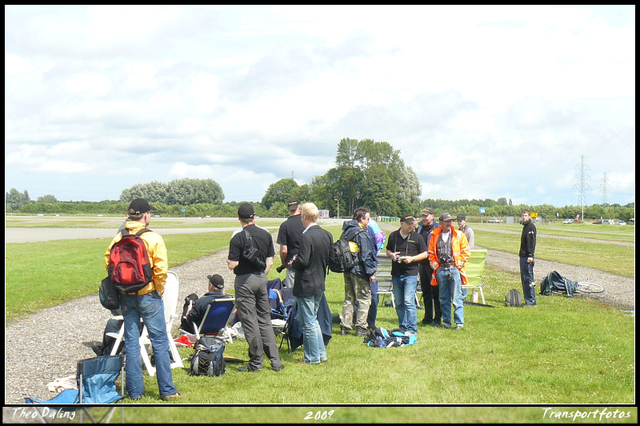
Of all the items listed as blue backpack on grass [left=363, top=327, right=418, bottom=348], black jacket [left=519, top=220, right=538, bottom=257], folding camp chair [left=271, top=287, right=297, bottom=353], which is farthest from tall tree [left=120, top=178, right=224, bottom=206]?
blue backpack on grass [left=363, top=327, right=418, bottom=348]

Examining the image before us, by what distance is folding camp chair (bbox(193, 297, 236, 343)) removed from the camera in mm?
7332

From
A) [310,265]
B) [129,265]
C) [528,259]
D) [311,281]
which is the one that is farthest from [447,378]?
[528,259]

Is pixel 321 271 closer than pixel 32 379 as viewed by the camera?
No

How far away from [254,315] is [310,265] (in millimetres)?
932

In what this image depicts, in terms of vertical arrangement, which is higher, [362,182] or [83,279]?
[362,182]

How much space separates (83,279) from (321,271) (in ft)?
36.7

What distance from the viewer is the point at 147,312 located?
5.12m

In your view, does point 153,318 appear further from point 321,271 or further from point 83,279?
point 83,279

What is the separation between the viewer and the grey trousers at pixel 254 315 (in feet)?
20.4

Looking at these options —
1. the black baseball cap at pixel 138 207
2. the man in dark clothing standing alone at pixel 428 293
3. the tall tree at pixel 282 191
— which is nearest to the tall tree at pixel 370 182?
the tall tree at pixel 282 191

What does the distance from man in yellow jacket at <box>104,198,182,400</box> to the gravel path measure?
1025 mm

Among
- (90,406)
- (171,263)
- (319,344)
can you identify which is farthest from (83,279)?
(90,406)

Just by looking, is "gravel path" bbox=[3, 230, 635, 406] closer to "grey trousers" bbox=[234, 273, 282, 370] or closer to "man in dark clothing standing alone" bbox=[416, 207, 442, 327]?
"grey trousers" bbox=[234, 273, 282, 370]

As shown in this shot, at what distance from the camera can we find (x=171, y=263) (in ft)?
65.3
